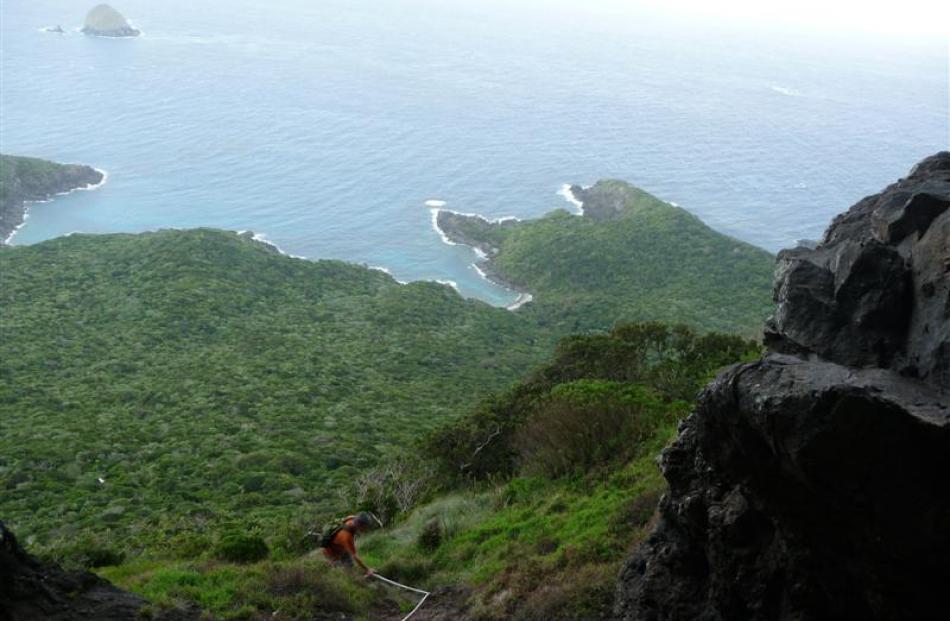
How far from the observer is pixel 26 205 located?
290 ft

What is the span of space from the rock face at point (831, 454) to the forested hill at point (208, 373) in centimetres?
1708

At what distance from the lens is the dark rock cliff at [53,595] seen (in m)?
11.1

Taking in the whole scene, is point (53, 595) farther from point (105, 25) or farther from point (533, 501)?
point (105, 25)

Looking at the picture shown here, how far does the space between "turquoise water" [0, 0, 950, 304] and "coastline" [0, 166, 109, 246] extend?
1.04 m

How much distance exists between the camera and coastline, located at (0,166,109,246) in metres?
81.5

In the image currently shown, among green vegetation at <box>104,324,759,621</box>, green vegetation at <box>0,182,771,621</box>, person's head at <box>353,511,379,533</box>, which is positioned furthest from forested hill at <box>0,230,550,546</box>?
green vegetation at <box>104,324,759,621</box>

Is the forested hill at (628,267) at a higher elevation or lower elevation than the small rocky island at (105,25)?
lower

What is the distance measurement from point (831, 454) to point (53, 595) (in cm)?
935

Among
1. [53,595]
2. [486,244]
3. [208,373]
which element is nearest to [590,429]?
[53,595]

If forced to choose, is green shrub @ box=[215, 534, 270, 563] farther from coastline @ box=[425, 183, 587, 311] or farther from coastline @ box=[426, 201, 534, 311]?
coastline @ box=[425, 183, 587, 311]

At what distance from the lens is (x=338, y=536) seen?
15961mm

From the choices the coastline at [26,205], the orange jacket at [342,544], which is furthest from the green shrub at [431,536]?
the coastline at [26,205]

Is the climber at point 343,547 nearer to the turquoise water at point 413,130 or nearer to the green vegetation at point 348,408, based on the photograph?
the green vegetation at point 348,408

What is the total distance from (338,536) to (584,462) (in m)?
6.85
